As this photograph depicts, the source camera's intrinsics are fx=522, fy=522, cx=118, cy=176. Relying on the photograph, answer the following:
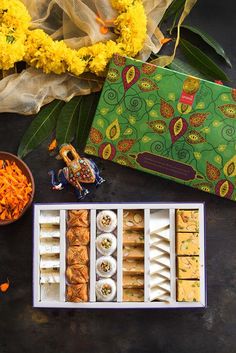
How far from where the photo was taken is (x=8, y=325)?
243 centimetres

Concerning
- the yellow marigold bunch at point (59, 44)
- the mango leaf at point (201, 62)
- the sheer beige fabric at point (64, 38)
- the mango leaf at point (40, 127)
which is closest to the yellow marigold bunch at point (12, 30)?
the yellow marigold bunch at point (59, 44)

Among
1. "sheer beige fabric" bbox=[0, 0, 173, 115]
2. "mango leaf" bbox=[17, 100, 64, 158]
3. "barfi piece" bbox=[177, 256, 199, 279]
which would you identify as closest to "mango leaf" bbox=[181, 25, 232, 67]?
"sheer beige fabric" bbox=[0, 0, 173, 115]

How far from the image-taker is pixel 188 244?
7.09 feet

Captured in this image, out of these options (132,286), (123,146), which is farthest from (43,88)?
(132,286)

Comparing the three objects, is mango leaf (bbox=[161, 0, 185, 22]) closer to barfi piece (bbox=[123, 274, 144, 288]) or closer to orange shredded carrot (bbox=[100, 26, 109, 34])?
orange shredded carrot (bbox=[100, 26, 109, 34])

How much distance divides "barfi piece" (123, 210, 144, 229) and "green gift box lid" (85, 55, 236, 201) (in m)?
0.25

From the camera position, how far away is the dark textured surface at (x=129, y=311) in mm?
2406

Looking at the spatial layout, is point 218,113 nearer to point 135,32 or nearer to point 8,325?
point 135,32

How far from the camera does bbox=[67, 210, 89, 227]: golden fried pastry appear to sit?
85.6 inches

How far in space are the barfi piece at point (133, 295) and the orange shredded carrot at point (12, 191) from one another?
58 cm

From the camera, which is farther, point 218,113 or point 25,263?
point 25,263

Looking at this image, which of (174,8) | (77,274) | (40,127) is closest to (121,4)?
(174,8)

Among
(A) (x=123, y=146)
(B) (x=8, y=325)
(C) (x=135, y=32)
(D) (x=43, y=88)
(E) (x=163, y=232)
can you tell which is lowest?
(B) (x=8, y=325)

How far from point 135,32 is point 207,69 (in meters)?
0.39
